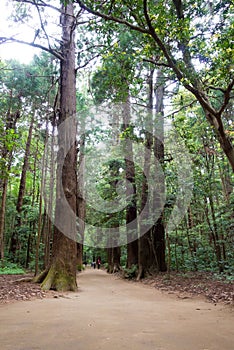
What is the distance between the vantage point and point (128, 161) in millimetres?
13672

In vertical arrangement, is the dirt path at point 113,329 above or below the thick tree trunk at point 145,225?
below

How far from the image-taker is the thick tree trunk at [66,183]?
6859mm

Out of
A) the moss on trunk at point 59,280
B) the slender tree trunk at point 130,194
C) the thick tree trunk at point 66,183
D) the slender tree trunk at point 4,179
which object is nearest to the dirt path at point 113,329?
the moss on trunk at point 59,280

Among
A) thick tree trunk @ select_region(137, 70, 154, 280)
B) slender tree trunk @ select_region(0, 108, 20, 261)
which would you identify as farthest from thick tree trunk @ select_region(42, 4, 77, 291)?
thick tree trunk @ select_region(137, 70, 154, 280)

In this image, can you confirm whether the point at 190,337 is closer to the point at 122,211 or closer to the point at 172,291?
the point at 172,291

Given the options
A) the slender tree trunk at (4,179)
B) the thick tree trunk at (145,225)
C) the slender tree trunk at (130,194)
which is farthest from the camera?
the slender tree trunk at (130,194)

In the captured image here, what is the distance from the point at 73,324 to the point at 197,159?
328 inches

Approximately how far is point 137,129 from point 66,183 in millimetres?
4259

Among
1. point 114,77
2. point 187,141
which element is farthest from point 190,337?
point 187,141

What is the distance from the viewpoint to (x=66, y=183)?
25.4ft

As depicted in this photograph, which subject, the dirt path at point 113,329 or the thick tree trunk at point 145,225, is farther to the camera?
the thick tree trunk at point 145,225

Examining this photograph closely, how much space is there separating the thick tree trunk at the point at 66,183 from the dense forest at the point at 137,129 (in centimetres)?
3

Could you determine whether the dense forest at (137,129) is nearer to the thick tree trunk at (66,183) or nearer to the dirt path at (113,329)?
the thick tree trunk at (66,183)

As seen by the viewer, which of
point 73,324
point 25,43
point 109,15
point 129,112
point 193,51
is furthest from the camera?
point 129,112
